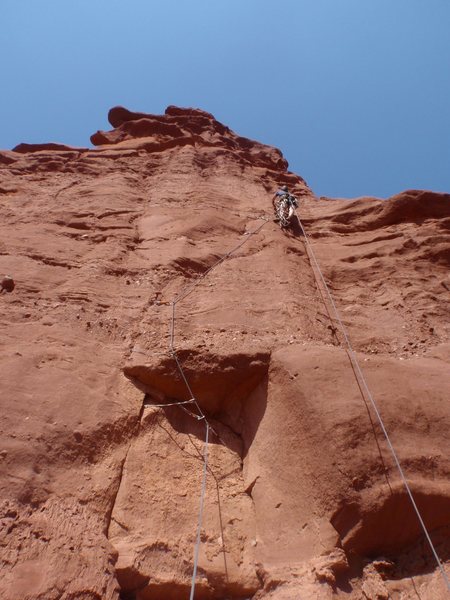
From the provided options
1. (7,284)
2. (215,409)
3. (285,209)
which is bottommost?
(215,409)

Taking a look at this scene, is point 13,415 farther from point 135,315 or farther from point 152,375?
point 135,315

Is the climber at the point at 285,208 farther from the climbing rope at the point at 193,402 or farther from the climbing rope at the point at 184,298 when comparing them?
the climbing rope at the point at 193,402

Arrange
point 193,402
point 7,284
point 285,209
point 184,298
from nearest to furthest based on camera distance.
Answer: point 193,402 < point 7,284 < point 184,298 < point 285,209

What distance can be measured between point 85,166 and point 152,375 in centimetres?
786

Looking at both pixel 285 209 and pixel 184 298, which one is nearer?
pixel 184 298

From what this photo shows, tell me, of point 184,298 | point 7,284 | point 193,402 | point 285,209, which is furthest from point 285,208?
point 193,402

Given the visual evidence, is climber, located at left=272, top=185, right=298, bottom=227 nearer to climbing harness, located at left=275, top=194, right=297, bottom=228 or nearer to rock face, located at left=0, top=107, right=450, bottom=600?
climbing harness, located at left=275, top=194, right=297, bottom=228

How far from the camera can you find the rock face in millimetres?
4484

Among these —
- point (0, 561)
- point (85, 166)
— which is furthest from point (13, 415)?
point (85, 166)

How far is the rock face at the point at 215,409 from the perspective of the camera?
448cm

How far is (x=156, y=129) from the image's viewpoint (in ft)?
55.2

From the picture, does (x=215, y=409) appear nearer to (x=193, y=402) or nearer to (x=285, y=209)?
(x=193, y=402)

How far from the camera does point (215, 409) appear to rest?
20.5 feet

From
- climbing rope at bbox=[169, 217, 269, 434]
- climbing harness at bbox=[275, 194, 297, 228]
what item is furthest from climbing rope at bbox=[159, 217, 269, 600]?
climbing harness at bbox=[275, 194, 297, 228]
